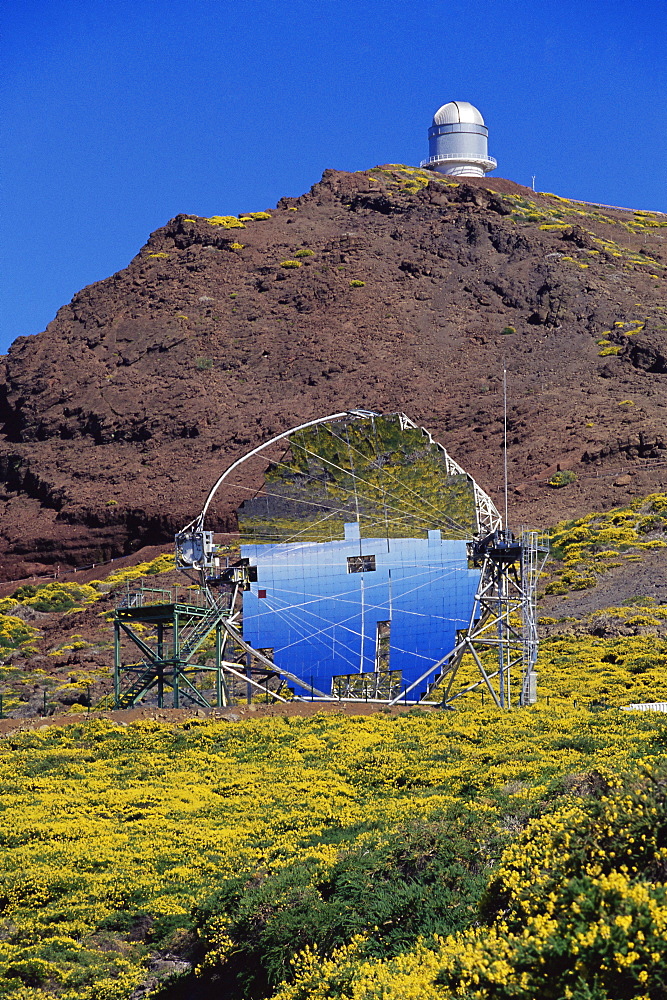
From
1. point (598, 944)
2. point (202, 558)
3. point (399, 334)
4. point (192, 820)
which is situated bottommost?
point (192, 820)

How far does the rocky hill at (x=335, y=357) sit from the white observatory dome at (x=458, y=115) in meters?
15.2

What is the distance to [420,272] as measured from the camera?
105m

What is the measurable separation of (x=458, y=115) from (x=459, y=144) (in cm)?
321

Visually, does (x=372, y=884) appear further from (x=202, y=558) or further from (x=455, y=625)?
(x=202, y=558)

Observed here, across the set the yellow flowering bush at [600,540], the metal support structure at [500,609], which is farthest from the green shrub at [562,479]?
the metal support structure at [500,609]

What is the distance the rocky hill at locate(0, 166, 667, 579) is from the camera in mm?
82250

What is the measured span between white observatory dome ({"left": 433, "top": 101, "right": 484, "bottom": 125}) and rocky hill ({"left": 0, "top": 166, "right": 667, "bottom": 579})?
49.9ft

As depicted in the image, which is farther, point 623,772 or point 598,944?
point 623,772

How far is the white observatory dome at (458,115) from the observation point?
131 metres

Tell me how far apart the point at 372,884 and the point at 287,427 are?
234 ft

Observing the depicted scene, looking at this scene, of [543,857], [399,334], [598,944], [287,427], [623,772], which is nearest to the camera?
[598,944]

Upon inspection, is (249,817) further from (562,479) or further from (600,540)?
(562,479)

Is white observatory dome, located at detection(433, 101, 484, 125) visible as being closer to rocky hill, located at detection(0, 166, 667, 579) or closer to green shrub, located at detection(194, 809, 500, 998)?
rocky hill, located at detection(0, 166, 667, 579)

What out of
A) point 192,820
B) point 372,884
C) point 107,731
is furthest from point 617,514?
point 372,884
